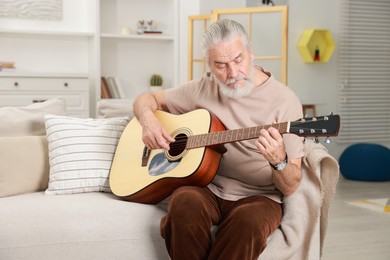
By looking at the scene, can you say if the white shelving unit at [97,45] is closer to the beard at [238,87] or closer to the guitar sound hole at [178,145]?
the guitar sound hole at [178,145]

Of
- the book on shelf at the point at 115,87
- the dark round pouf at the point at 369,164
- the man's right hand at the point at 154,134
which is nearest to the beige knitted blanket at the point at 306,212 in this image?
the man's right hand at the point at 154,134

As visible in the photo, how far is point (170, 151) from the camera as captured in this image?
236 cm

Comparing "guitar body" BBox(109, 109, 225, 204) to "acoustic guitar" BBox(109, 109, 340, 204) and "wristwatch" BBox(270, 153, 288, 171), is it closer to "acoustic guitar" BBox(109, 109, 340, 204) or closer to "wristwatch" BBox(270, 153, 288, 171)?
"acoustic guitar" BBox(109, 109, 340, 204)

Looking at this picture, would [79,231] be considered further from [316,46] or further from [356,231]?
[316,46]

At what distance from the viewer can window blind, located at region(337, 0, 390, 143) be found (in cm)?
650

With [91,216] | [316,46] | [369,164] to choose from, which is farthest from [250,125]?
[316,46]

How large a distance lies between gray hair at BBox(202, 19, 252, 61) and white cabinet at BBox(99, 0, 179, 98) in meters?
3.36

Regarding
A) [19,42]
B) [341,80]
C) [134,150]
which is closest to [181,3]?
[19,42]

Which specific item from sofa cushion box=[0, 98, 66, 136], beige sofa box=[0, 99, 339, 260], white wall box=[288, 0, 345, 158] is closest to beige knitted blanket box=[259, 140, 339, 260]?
beige sofa box=[0, 99, 339, 260]

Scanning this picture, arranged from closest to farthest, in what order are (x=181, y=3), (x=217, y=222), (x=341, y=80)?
(x=217, y=222), (x=181, y=3), (x=341, y=80)

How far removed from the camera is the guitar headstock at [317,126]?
1.86 m

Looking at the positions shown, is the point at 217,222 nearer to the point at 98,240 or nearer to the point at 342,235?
the point at 98,240

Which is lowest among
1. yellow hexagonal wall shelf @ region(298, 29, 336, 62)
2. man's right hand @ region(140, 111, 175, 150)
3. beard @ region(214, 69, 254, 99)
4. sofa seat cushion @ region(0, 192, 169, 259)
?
sofa seat cushion @ region(0, 192, 169, 259)

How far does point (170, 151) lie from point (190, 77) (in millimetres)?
3531
